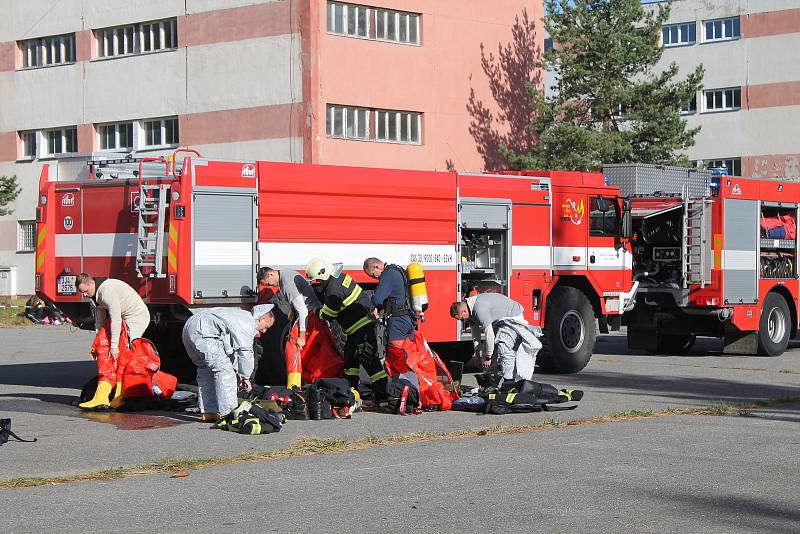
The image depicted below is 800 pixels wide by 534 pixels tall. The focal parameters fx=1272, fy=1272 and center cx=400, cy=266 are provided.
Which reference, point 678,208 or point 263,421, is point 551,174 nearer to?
point 678,208

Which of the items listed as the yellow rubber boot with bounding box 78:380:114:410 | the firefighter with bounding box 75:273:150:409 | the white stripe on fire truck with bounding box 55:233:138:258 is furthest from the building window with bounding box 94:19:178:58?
the yellow rubber boot with bounding box 78:380:114:410

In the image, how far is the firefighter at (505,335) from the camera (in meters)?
14.5

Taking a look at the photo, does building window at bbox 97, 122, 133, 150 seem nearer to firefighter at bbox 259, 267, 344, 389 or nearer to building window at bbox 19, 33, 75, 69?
building window at bbox 19, 33, 75, 69

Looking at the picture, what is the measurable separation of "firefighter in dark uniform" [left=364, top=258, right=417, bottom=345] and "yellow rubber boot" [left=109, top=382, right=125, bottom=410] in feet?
9.56

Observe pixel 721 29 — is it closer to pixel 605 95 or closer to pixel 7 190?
pixel 605 95

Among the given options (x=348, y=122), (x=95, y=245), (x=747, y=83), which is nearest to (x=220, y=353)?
(x=95, y=245)

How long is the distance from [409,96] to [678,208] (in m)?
19.3

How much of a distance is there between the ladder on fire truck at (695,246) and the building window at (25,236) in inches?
1199

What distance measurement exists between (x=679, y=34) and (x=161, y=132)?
26401mm

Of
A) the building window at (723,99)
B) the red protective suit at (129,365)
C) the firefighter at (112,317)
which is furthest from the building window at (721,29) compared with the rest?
the red protective suit at (129,365)

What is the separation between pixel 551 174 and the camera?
18.7 meters

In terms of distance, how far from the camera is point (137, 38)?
4156 centimetres

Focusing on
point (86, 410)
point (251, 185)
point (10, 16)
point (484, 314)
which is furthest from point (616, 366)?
point (10, 16)

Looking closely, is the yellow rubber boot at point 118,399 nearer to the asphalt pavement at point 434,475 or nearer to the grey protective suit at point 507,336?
the asphalt pavement at point 434,475
